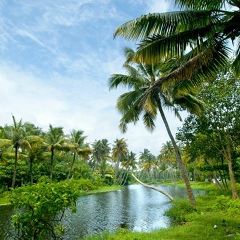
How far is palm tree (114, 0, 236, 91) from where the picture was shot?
19.7 ft

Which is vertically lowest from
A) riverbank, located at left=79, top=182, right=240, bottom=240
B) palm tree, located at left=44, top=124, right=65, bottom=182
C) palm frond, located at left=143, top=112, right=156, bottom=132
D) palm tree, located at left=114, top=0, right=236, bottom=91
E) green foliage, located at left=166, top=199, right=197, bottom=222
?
riverbank, located at left=79, top=182, right=240, bottom=240

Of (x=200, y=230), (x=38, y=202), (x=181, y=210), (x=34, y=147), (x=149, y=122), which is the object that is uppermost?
(x=34, y=147)

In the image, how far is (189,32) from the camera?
6.28 metres

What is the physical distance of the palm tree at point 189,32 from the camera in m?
6.02

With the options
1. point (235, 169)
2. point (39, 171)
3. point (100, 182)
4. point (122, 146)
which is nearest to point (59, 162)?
point (39, 171)

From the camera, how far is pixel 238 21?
5684mm

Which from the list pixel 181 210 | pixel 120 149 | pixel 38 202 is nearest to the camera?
pixel 38 202

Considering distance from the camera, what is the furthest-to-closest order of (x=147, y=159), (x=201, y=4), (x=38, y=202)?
(x=147, y=159), (x=38, y=202), (x=201, y=4)

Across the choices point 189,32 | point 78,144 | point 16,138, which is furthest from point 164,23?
point 78,144

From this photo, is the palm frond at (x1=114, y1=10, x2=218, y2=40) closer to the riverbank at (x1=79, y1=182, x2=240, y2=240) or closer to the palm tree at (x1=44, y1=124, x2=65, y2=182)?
the riverbank at (x1=79, y1=182, x2=240, y2=240)

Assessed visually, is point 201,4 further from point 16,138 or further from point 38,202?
point 16,138

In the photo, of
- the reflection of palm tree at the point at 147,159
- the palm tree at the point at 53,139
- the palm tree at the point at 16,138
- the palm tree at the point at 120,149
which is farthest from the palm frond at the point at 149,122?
the reflection of palm tree at the point at 147,159

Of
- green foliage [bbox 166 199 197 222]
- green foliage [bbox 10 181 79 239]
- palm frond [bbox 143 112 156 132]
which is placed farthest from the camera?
palm frond [bbox 143 112 156 132]

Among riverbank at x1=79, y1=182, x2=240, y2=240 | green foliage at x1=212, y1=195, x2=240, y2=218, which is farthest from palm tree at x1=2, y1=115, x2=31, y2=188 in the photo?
green foliage at x1=212, y1=195, x2=240, y2=218
